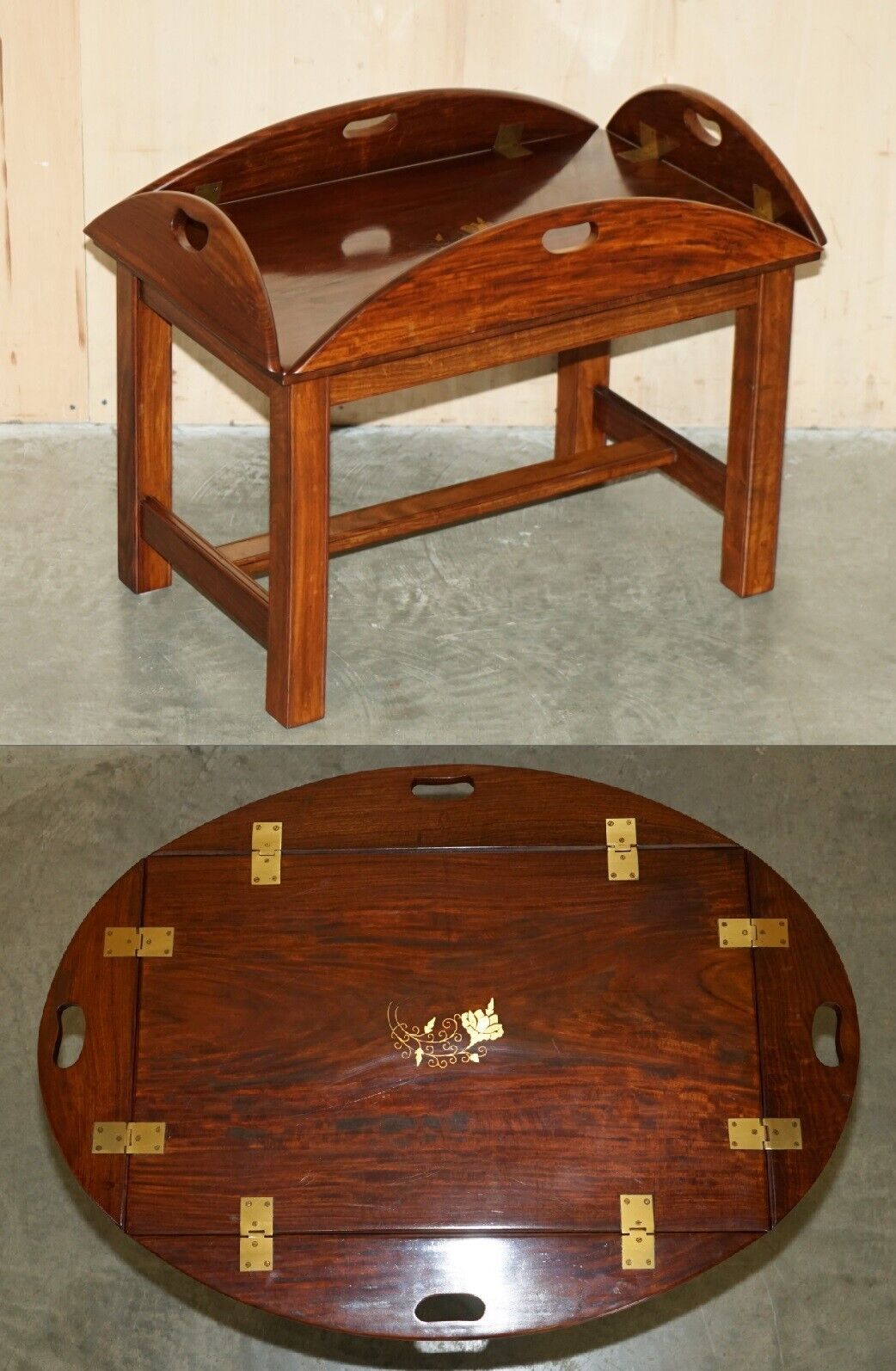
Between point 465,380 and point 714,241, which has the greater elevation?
point 714,241

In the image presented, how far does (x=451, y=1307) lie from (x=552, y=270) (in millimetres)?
1480

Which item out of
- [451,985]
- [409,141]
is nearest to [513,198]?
[409,141]

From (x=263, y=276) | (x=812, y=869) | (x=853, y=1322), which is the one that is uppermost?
(x=263, y=276)

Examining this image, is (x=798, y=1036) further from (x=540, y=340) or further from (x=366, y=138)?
(x=366, y=138)

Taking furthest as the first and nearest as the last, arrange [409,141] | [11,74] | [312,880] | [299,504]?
[11,74] → [409,141] → [299,504] → [312,880]

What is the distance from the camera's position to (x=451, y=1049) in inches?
86.7

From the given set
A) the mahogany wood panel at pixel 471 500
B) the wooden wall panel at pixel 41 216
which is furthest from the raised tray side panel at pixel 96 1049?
the wooden wall panel at pixel 41 216

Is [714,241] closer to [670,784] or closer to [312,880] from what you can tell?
[670,784]

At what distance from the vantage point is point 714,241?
3.04 meters

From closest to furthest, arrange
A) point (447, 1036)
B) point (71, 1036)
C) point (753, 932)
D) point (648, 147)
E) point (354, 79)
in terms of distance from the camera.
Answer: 1. point (447, 1036)
2. point (753, 932)
3. point (71, 1036)
4. point (648, 147)
5. point (354, 79)

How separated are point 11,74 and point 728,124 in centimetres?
135

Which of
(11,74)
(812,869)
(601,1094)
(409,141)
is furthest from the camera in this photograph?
(11,74)

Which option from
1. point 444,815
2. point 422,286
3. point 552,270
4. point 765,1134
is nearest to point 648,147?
point 552,270

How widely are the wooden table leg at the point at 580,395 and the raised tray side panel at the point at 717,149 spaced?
0.45 meters
